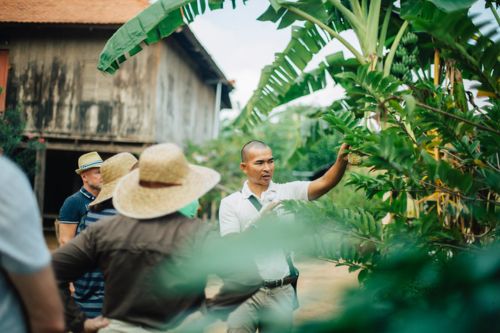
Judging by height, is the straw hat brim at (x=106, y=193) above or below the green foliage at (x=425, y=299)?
below

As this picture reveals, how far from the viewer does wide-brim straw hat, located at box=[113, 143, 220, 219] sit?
190 cm

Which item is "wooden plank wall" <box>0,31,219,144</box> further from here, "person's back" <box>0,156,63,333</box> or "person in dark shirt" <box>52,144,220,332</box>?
"person's back" <box>0,156,63,333</box>

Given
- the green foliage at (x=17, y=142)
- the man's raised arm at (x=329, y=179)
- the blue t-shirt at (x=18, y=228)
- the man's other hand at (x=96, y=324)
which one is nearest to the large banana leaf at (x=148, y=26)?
the man's raised arm at (x=329, y=179)

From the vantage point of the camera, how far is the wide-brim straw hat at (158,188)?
1901 mm

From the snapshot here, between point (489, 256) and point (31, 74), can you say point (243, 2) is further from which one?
point (31, 74)

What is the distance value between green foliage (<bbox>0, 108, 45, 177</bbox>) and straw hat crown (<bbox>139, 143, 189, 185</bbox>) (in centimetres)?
1013

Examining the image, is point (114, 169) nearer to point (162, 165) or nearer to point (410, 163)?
point (162, 165)

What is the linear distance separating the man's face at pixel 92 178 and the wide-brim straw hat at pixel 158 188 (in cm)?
169

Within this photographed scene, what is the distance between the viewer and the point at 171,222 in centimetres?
192

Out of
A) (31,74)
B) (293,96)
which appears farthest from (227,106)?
(293,96)

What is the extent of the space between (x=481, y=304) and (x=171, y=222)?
156 cm

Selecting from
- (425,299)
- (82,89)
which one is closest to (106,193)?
(425,299)

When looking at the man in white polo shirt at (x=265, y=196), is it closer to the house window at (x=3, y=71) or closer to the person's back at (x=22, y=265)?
the person's back at (x=22, y=265)

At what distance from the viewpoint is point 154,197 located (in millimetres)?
1938
